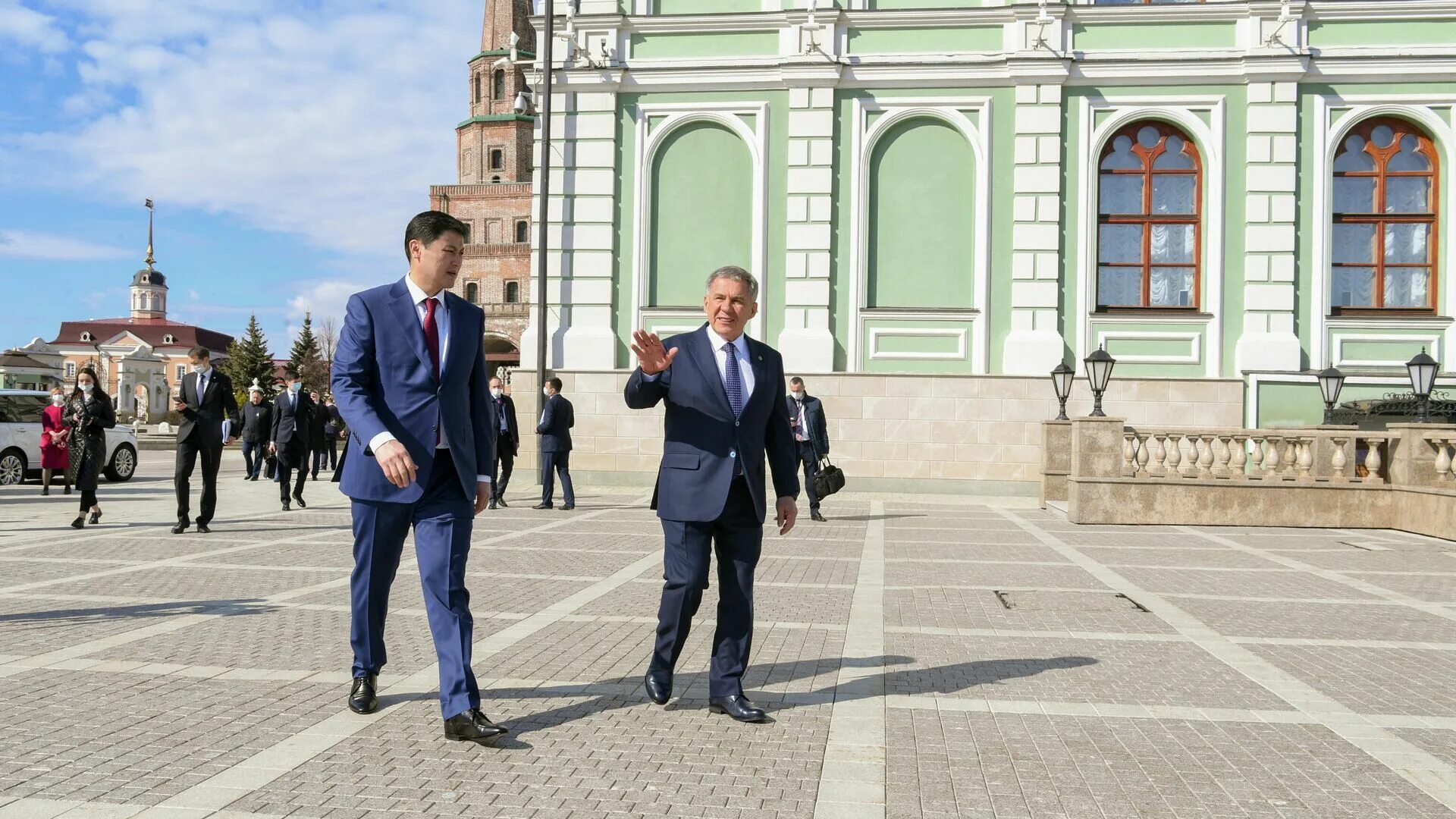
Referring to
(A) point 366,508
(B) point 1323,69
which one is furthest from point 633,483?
(A) point 366,508

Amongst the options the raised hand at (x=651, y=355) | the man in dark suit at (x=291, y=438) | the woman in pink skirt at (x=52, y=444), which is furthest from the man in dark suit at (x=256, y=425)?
the raised hand at (x=651, y=355)

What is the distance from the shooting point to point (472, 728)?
461 cm

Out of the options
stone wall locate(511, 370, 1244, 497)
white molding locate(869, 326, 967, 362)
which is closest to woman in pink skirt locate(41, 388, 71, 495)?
stone wall locate(511, 370, 1244, 497)

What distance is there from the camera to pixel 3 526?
13766 millimetres

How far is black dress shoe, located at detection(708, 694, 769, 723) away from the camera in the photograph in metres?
5.07

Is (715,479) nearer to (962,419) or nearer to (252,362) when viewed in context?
(962,419)

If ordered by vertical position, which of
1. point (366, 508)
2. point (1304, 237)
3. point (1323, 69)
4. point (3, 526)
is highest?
point (1323, 69)

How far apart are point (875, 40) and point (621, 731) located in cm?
1832

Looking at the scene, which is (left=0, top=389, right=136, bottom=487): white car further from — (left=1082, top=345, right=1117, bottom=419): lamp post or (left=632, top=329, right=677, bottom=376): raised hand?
(left=632, top=329, right=677, bottom=376): raised hand

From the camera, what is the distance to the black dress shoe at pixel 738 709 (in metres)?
5.07

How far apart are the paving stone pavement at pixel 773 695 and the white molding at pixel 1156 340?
384 inches

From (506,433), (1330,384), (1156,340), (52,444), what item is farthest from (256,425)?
(1330,384)

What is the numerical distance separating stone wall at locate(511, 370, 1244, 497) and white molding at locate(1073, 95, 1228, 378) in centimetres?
81

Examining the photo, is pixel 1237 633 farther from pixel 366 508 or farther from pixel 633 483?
pixel 633 483
